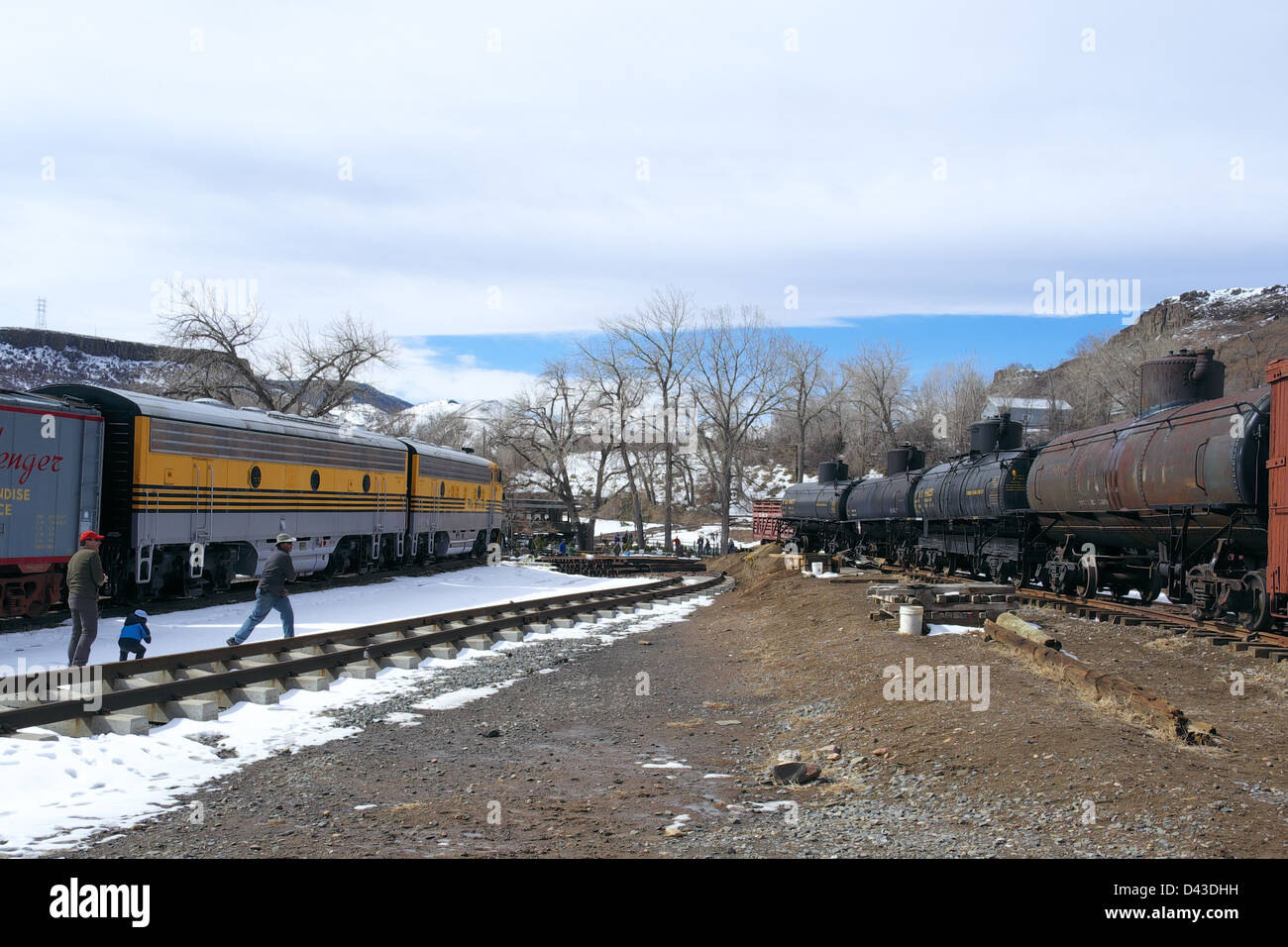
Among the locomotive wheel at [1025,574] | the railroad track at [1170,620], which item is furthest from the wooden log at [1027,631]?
the locomotive wheel at [1025,574]

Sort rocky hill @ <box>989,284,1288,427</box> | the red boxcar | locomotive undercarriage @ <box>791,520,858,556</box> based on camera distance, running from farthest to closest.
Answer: rocky hill @ <box>989,284,1288,427</box> < the red boxcar < locomotive undercarriage @ <box>791,520,858,556</box>

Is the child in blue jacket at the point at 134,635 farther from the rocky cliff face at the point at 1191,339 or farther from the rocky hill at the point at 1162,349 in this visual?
the rocky cliff face at the point at 1191,339

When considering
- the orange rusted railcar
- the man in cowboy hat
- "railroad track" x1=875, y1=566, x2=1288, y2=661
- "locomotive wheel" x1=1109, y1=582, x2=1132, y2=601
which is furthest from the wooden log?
the man in cowboy hat

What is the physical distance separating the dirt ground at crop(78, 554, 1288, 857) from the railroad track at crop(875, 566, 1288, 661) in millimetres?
436

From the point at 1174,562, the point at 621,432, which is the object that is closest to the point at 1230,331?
the point at 621,432

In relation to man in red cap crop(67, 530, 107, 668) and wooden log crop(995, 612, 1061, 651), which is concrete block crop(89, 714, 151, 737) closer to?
man in red cap crop(67, 530, 107, 668)

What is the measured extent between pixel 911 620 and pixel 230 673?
916 cm

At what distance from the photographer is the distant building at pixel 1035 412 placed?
7556 centimetres

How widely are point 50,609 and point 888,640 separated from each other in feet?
45.9

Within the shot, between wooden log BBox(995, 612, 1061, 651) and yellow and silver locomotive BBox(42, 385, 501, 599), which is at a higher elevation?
yellow and silver locomotive BBox(42, 385, 501, 599)

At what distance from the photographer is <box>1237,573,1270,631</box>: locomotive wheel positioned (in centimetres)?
1293

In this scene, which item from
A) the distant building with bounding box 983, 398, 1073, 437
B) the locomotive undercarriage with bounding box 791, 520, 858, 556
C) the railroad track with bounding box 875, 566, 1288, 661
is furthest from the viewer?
the distant building with bounding box 983, 398, 1073, 437

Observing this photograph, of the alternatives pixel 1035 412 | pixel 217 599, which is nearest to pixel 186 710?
pixel 217 599

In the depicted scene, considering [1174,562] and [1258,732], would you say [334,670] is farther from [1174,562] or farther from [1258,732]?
[1174,562]
